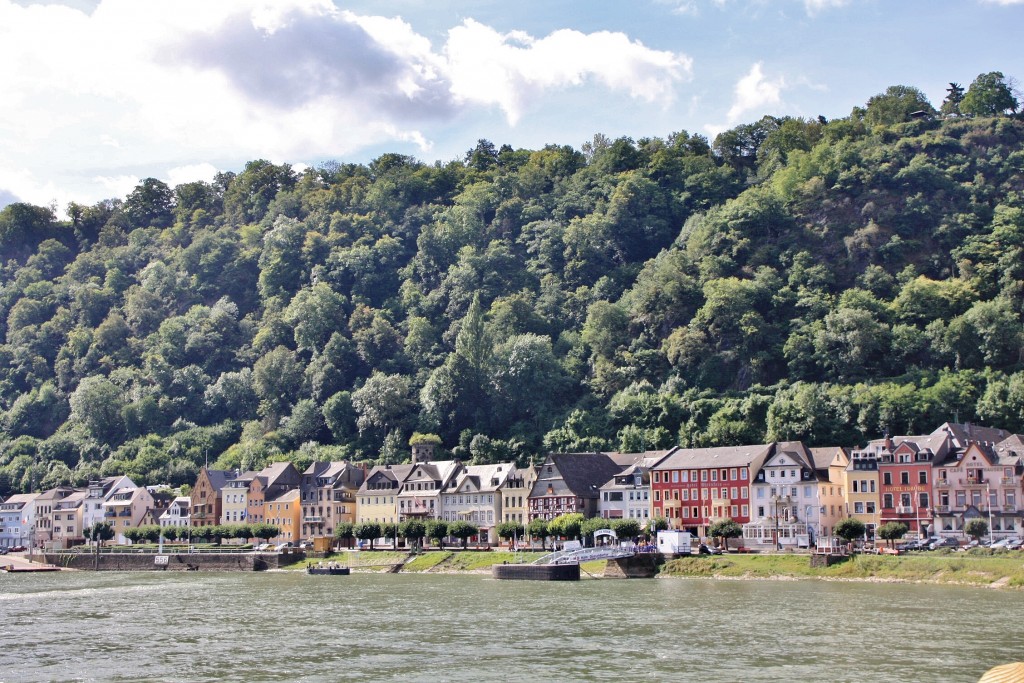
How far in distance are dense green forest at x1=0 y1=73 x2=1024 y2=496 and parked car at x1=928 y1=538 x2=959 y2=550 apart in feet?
81.3

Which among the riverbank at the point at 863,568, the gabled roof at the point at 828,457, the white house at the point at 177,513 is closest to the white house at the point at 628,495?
the gabled roof at the point at 828,457

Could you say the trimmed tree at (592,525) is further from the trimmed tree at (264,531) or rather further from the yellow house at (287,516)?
the yellow house at (287,516)

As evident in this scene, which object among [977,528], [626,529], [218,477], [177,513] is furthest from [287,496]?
[977,528]

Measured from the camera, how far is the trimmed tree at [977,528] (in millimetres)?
84812

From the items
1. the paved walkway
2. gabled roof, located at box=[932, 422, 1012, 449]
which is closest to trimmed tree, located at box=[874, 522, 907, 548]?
gabled roof, located at box=[932, 422, 1012, 449]

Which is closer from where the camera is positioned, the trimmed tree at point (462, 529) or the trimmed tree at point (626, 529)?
the trimmed tree at point (626, 529)

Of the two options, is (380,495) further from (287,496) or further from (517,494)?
(517,494)

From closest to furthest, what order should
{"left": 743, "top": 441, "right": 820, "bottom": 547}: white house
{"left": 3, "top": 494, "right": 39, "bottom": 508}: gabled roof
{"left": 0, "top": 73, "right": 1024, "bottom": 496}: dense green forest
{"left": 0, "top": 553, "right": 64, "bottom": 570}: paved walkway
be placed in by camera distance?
{"left": 743, "top": 441, "right": 820, "bottom": 547}: white house → {"left": 0, "top": 553, "right": 64, "bottom": 570}: paved walkway → {"left": 0, "top": 73, "right": 1024, "bottom": 496}: dense green forest → {"left": 3, "top": 494, "right": 39, "bottom": 508}: gabled roof

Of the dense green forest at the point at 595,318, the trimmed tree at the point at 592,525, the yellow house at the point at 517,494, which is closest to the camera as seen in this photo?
the trimmed tree at the point at 592,525

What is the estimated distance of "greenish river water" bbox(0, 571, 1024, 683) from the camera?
42.9 metres

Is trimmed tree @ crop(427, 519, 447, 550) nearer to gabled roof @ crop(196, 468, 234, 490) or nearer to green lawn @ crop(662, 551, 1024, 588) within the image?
green lawn @ crop(662, 551, 1024, 588)

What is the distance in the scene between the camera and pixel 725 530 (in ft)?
308

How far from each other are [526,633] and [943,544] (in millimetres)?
41382

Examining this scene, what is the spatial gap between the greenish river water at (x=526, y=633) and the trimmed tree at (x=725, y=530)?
16066mm
